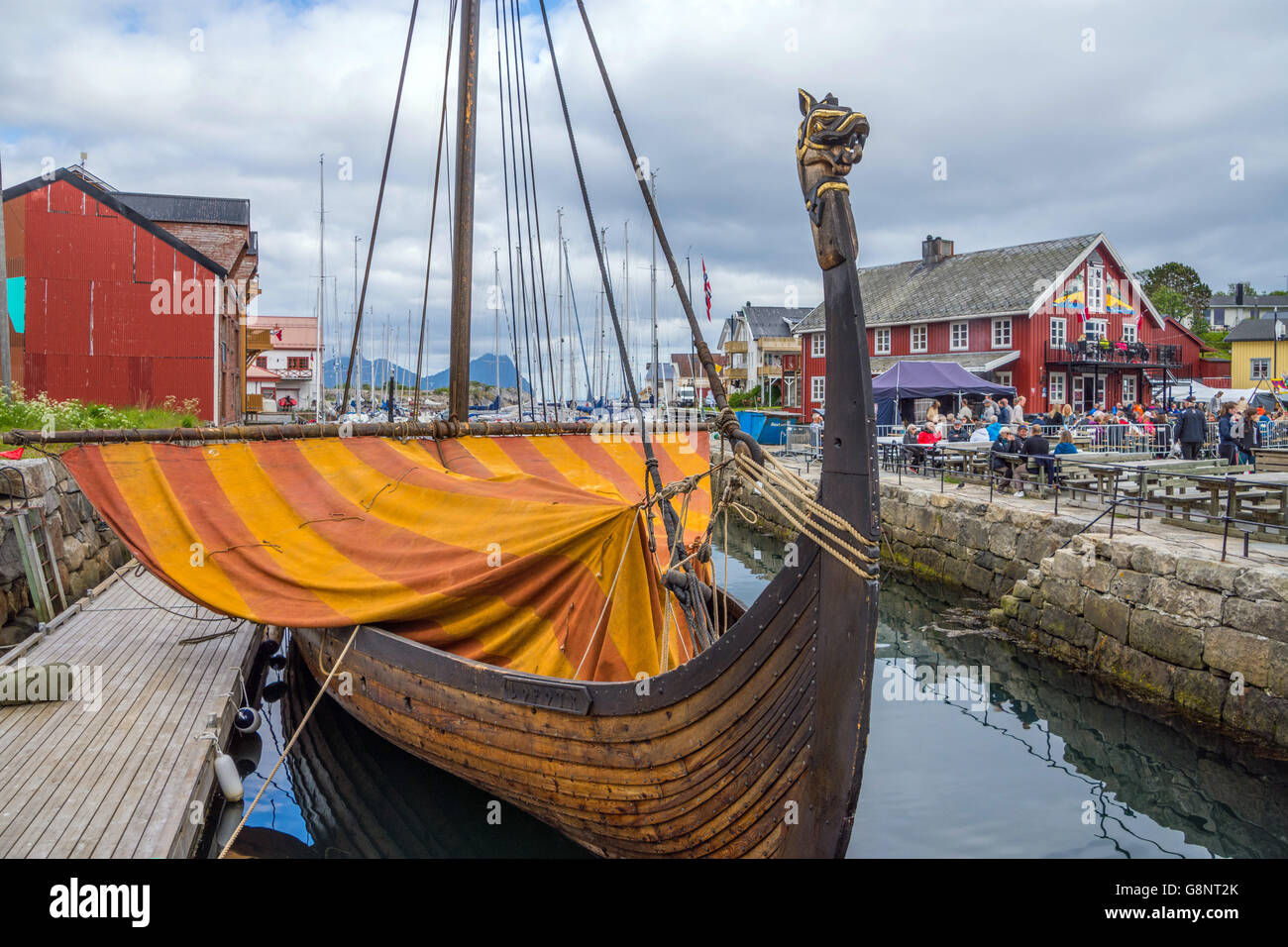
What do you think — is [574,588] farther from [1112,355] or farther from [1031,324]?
[1112,355]

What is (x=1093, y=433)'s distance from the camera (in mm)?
20719

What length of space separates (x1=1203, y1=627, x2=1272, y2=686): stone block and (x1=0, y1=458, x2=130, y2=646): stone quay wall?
11488 mm

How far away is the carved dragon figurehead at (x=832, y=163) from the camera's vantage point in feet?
11.1

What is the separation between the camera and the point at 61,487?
10086mm

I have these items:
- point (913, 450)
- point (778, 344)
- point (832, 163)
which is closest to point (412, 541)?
point (832, 163)

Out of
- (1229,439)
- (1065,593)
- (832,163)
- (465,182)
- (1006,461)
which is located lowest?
(1065,593)

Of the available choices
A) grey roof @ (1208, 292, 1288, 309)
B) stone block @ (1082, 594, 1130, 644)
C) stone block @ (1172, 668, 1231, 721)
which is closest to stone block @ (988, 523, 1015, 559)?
stone block @ (1082, 594, 1130, 644)

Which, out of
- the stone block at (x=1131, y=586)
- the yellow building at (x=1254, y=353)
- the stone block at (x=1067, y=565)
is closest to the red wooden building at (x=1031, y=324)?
the yellow building at (x=1254, y=353)

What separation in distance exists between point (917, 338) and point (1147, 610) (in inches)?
1057
